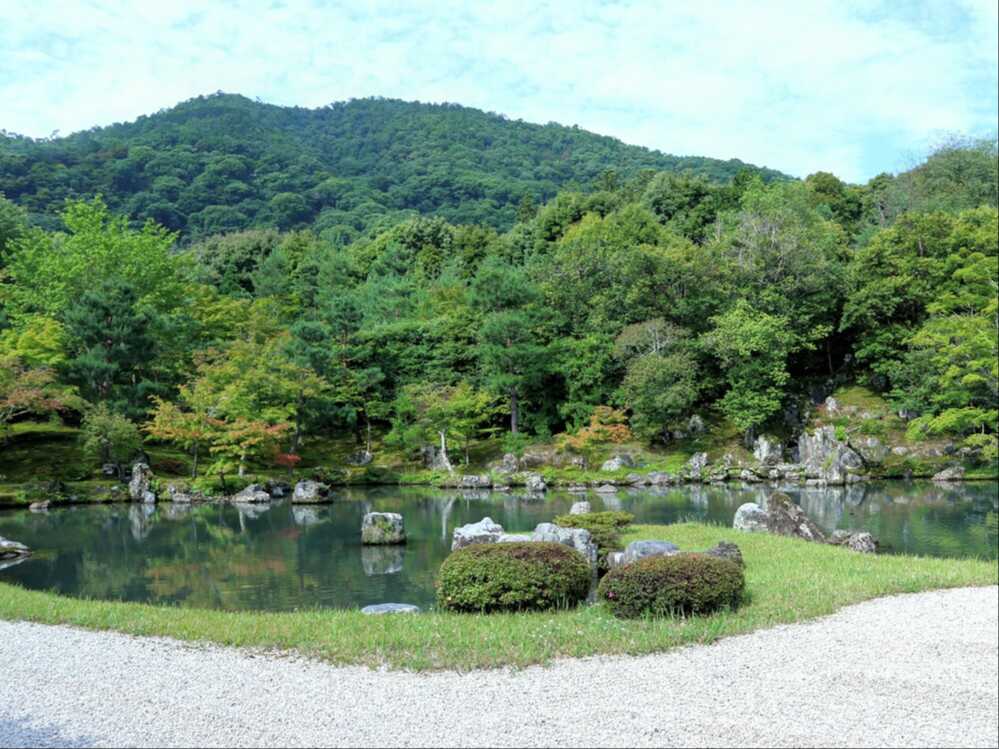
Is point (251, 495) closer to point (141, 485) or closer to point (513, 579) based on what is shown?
point (141, 485)

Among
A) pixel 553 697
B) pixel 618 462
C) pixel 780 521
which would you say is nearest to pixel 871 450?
pixel 618 462

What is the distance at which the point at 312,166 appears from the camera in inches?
3054

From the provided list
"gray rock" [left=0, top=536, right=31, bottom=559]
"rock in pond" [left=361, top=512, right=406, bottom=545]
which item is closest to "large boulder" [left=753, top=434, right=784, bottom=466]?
"rock in pond" [left=361, top=512, right=406, bottom=545]

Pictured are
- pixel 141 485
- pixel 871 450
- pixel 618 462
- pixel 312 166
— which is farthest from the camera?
pixel 312 166

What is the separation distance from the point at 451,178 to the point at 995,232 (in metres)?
53.6

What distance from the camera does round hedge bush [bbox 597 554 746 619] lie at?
7.02 metres

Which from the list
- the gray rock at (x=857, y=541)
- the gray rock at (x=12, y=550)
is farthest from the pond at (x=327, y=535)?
the gray rock at (x=857, y=541)

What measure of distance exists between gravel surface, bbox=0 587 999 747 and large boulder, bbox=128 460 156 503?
63.0 ft

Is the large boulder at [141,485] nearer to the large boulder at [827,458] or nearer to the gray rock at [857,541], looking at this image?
the gray rock at [857,541]

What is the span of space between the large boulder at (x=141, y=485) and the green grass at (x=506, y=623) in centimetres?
1524

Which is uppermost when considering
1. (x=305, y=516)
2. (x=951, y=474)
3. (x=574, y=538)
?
(x=574, y=538)

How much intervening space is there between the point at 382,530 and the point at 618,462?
1496 cm

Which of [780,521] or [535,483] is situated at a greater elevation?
[780,521]

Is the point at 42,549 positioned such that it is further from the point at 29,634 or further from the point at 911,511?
the point at 911,511
